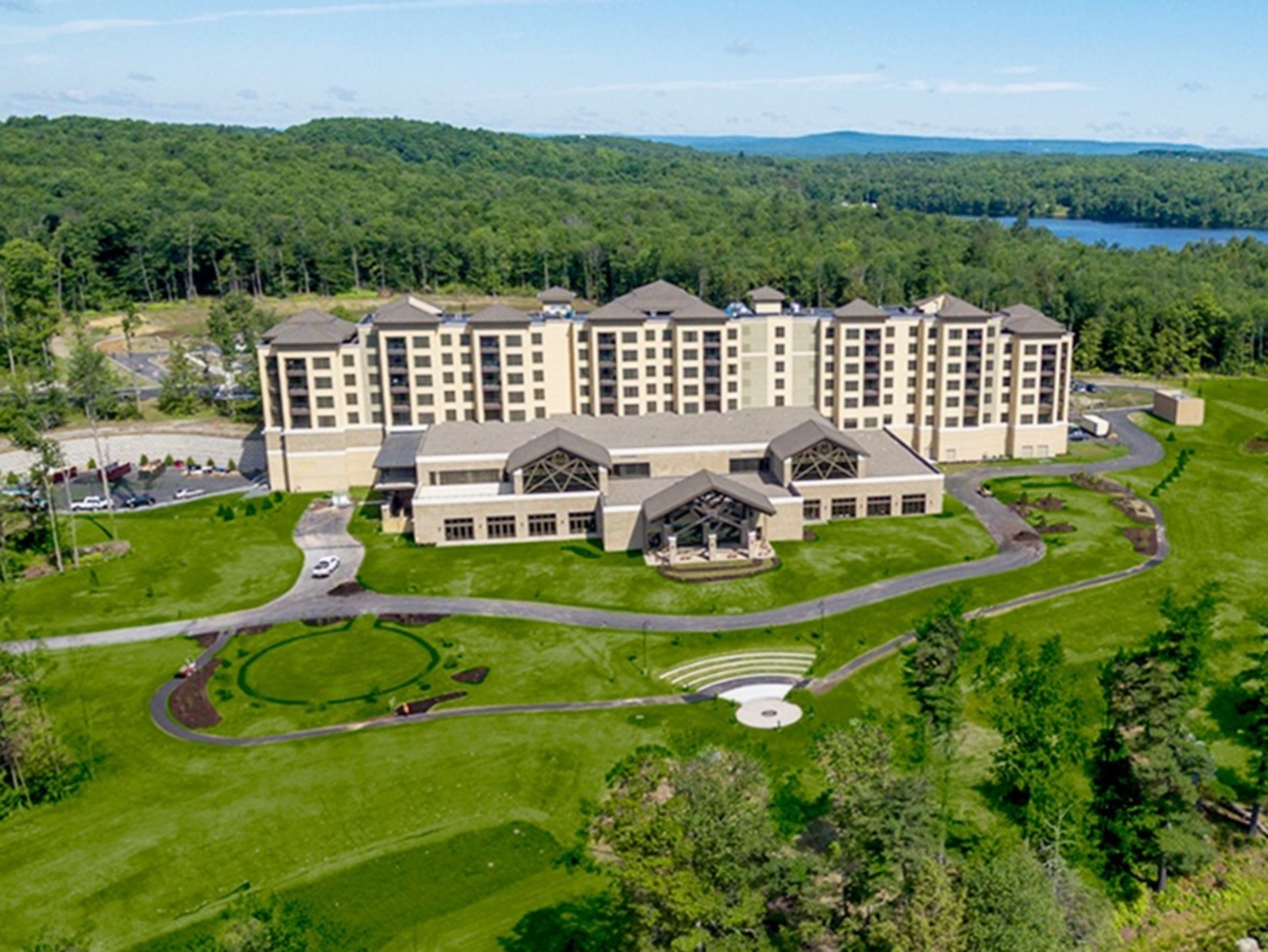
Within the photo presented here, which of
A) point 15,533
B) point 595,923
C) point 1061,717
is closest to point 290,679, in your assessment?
point 595,923

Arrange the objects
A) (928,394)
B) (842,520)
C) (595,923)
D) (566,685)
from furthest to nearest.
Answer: (928,394) < (842,520) < (566,685) < (595,923)

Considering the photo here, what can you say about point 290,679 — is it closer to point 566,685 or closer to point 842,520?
point 566,685

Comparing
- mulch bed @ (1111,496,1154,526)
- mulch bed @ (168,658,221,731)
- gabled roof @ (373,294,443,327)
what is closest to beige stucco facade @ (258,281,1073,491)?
gabled roof @ (373,294,443,327)

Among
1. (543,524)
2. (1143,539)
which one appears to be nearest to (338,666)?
(543,524)

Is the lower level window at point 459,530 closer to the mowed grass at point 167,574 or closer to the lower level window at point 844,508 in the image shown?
the mowed grass at point 167,574

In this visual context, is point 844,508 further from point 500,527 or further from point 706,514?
point 500,527

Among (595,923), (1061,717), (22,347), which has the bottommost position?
(595,923)

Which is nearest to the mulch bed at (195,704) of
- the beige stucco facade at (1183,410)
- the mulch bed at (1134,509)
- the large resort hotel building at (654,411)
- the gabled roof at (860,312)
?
the large resort hotel building at (654,411)

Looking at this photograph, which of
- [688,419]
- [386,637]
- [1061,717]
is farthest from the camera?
[688,419]

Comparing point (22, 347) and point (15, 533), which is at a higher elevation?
point (22, 347)
